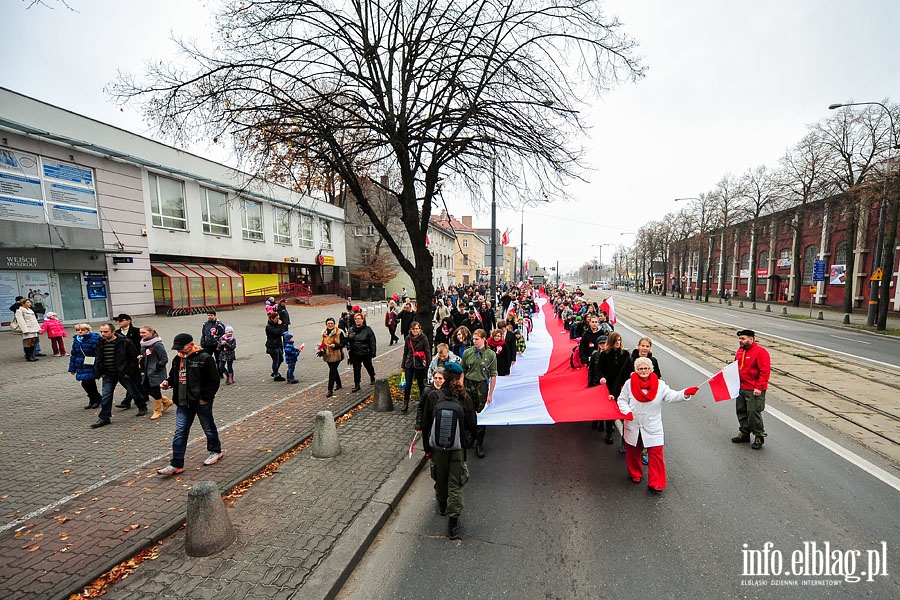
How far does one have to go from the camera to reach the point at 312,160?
7586mm

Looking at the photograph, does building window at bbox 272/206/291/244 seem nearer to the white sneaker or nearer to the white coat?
the white sneaker

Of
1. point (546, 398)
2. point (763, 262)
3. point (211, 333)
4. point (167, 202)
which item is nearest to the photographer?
point (546, 398)

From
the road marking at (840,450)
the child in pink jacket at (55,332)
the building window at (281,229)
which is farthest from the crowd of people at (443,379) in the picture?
the building window at (281,229)

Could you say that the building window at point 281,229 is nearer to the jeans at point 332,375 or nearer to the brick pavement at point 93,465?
the brick pavement at point 93,465

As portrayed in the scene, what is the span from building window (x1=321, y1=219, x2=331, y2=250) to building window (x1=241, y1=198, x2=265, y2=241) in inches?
316

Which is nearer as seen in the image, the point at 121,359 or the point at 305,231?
the point at 121,359

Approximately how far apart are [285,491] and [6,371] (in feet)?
36.6

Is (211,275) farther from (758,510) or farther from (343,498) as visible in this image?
→ (758,510)

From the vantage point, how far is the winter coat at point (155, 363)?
6977 millimetres

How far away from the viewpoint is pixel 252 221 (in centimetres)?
2800

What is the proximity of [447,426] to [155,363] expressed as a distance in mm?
6054

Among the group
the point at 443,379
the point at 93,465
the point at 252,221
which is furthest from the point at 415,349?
the point at 252,221

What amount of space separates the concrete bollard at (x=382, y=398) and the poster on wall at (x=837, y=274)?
4358cm

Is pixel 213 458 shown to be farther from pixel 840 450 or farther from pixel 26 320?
pixel 26 320
